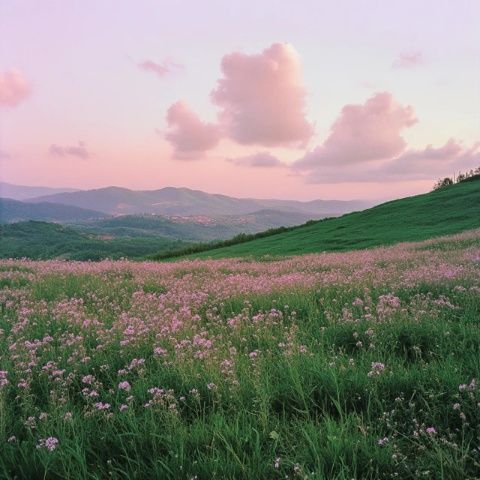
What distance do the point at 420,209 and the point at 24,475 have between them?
49767mm

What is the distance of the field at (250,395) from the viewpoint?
311cm

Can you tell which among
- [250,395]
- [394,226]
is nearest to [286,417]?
[250,395]

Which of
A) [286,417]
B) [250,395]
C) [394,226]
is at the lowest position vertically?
[286,417]

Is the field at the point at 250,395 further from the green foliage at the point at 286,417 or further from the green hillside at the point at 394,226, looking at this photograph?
the green hillside at the point at 394,226

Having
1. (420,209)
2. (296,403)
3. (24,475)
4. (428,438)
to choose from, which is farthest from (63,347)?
(420,209)

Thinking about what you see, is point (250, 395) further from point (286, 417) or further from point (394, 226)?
point (394, 226)

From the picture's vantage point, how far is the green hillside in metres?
34.1

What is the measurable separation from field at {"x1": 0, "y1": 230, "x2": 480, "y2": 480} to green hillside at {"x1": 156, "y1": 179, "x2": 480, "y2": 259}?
26.2m

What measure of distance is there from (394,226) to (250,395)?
4089 cm

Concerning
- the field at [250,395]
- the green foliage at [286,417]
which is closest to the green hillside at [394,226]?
the field at [250,395]

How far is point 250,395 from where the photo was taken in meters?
4.09

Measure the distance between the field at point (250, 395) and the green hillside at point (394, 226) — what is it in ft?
85.9

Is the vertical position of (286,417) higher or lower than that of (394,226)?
lower

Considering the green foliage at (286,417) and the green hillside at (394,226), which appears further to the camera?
the green hillside at (394,226)
